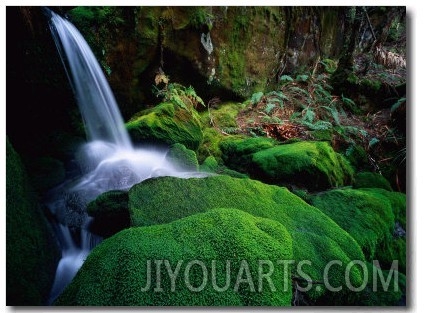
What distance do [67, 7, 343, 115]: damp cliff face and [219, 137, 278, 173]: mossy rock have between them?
0.96 meters

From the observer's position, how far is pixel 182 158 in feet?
10.7

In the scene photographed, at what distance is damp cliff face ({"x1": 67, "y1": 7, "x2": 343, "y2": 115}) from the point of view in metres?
3.50

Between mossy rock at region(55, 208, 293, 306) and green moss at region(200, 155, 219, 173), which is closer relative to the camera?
mossy rock at region(55, 208, 293, 306)

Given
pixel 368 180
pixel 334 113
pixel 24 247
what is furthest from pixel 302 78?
pixel 24 247

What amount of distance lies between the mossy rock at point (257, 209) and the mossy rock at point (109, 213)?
208 mm

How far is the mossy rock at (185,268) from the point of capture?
5.98 feet

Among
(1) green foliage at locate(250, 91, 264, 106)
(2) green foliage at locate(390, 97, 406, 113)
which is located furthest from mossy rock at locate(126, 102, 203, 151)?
A: (2) green foliage at locate(390, 97, 406, 113)

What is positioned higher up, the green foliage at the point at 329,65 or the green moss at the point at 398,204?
the green foliage at the point at 329,65

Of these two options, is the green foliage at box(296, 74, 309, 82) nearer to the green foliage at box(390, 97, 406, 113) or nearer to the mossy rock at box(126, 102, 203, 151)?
the green foliage at box(390, 97, 406, 113)

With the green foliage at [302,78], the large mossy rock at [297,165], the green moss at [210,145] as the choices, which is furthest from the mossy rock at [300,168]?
the green foliage at [302,78]

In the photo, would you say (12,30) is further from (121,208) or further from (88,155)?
(121,208)

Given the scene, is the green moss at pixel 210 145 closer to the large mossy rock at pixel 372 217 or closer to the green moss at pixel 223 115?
the green moss at pixel 223 115

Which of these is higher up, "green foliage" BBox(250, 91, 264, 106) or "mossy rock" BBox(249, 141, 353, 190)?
"green foliage" BBox(250, 91, 264, 106)

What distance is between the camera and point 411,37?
2.75m
